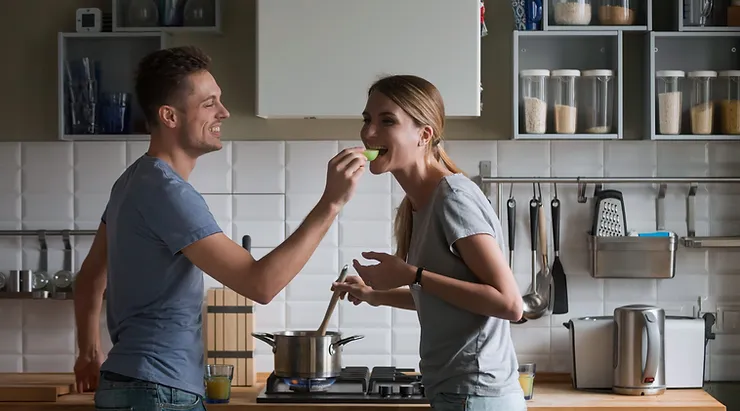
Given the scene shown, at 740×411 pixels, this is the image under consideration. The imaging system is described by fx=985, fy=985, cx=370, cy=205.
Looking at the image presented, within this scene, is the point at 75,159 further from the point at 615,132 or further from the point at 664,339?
the point at 664,339

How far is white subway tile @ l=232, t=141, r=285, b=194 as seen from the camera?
12.1ft

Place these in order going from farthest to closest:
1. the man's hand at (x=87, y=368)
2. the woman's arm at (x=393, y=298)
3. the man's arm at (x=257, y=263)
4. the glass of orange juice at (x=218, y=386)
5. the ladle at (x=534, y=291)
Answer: the ladle at (x=534, y=291) → the glass of orange juice at (x=218, y=386) → the woman's arm at (x=393, y=298) → the man's hand at (x=87, y=368) → the man's arm at (x=257, y=263)

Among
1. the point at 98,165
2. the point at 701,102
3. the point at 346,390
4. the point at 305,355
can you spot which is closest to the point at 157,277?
the point at 305,355

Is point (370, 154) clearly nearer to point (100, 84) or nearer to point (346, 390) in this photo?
point (346, 390)

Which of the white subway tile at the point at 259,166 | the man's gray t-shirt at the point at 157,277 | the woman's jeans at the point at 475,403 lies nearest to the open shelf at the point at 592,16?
the white subway tile at the point at 259,166

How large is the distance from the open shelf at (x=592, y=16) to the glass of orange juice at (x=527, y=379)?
1.15 meters

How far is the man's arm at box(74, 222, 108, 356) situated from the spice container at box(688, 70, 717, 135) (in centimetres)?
207

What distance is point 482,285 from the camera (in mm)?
2180

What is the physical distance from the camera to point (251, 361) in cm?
349

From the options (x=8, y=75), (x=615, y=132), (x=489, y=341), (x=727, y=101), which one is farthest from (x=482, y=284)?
(x=8, y=75)

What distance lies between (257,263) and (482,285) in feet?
1.64

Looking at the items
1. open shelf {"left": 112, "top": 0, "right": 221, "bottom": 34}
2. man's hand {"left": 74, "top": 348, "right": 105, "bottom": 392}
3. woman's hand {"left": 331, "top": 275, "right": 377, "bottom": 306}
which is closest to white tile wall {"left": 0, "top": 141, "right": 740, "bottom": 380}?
open shelf {"left": 112, "top": 0, "right": 221, "bottom": 34}

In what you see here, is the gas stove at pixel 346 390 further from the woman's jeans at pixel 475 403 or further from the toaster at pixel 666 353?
the woman's jeans at pixel 475 403

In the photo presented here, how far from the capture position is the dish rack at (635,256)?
3.50 m
